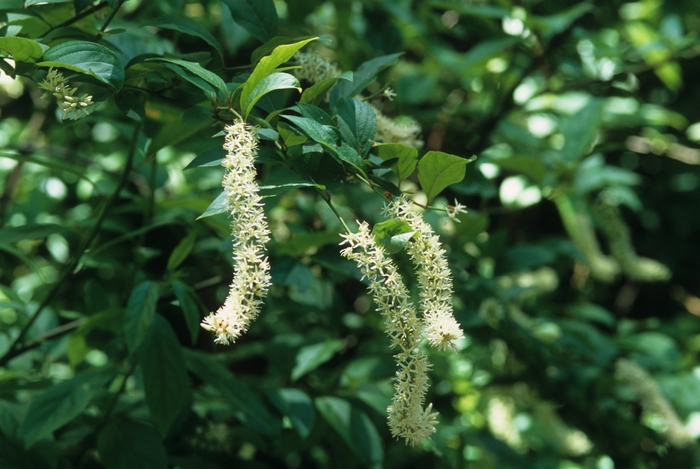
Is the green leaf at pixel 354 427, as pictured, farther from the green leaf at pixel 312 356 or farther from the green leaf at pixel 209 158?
the green leaf at pixel 209 158

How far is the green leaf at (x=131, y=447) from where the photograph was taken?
99 centimetres

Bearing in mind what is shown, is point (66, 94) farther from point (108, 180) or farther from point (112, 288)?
point (112, 288)

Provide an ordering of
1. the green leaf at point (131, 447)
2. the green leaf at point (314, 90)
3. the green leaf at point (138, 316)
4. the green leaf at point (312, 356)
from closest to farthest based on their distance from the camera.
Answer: the green leaf at point (314, 90), the green leaf at point (138, 316), the green leaf at point (131, 447), the green leaf at point (312, 356)

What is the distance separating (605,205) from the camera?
198cm

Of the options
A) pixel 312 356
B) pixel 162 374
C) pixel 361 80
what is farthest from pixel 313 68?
pixel 312 356

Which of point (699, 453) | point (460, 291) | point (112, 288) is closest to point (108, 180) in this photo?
point (112, 288)

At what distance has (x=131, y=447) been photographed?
3.30ft

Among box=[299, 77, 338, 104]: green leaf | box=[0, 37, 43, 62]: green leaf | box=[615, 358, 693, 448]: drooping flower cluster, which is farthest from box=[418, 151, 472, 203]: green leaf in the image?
box=[615, 358, 693, 448]: drooping flower cluster

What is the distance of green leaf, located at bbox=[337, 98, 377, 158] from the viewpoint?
29.3 inches

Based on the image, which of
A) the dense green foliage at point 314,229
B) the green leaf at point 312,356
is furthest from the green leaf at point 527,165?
the green leaf at point 312,356

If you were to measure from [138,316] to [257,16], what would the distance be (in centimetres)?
43

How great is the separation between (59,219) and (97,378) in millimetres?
753

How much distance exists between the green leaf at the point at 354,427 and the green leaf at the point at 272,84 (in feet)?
2.23

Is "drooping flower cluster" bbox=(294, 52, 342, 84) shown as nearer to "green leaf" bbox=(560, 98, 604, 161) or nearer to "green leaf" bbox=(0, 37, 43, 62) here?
"green leaf" bbox=(0, 37, 43, 62)
